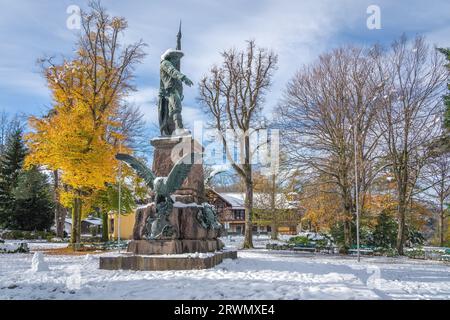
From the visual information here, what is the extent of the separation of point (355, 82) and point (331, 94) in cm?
157

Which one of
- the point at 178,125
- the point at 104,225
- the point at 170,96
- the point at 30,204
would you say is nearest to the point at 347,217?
the point at 178,125

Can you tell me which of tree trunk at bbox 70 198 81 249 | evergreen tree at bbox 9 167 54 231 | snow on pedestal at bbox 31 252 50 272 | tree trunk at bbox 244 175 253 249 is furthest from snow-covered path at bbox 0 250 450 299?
evergreen tree at bbox 9 167 54 231

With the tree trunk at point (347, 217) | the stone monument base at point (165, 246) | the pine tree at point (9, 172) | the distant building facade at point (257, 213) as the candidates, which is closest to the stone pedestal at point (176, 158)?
the stone monument base at point (165, 246)

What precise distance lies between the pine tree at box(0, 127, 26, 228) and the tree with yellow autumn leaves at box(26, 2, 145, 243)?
15083 mm

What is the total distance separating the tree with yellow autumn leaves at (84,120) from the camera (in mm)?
21078

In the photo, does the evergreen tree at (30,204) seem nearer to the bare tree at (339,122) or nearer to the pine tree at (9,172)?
the pine tree at (9,172)

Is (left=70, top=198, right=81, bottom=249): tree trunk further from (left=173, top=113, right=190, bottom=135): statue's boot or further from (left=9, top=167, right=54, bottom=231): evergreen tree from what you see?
(left=9, top=167, right=54, bottom=231): evergreen tree

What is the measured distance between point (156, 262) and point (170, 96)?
5.34 m

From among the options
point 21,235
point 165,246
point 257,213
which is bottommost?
point 21,235

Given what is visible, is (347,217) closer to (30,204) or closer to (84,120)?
(84,120)

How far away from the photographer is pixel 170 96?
41.7 ft
